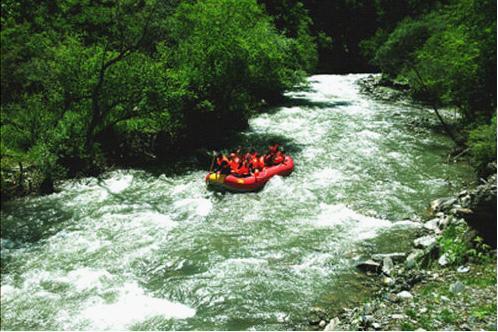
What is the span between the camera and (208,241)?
1003 centimetres

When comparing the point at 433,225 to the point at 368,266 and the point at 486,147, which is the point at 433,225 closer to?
the point at 368,266

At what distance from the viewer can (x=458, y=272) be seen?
7.32 meters

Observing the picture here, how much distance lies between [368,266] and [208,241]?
3533 millimetres

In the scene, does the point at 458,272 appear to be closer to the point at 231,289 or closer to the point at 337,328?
the point at 337,328

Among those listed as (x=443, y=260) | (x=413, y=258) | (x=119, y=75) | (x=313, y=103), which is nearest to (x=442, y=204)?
(x=413, y=258)

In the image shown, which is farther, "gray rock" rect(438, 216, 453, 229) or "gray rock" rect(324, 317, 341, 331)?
"gray rock" rect(438, 216, 453, 229)

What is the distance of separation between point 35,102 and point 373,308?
34.8ft

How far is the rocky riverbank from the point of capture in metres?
5.77

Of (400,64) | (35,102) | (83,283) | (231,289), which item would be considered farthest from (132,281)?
(400,64)

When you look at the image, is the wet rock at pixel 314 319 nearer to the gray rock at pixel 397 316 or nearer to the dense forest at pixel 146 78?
the gray rock at pixel 397 316

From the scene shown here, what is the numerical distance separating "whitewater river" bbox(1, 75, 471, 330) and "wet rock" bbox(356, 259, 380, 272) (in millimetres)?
210

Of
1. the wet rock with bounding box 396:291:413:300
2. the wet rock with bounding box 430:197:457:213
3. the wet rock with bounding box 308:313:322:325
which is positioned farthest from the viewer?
the wet rock with bounding box 430:197:457:213

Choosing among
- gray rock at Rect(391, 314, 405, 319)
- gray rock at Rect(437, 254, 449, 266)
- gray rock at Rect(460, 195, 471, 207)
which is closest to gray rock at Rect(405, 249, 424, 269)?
gray rock at Rect(437, 254, 449, 266)

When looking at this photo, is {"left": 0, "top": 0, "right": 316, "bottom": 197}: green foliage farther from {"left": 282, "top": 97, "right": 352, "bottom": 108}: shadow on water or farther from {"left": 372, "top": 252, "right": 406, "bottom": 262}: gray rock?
{"left": 372, "top": 252, "right": 406, "bottom": 262}: gray rock
